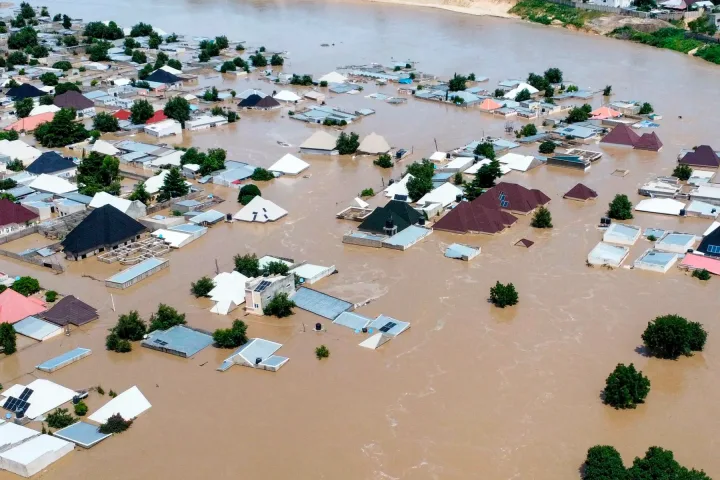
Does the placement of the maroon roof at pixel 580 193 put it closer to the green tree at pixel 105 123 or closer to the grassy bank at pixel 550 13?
the green tree at pixel 105 123

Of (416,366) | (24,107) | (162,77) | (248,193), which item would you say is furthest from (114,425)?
(162,77)

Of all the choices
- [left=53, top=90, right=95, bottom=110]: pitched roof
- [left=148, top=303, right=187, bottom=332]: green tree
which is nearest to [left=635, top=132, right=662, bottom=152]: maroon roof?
[left=148, top=303, right=187, bottom=332]: green tree

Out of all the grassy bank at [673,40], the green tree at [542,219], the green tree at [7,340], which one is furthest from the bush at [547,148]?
the grassy bank at [673,40]

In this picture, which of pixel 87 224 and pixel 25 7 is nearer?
pixel 87 224

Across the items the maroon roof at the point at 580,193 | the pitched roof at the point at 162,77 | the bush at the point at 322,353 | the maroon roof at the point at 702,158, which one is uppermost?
the maroon roof at the point at 702,158

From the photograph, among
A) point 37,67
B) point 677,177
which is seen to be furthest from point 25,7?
point 677,177

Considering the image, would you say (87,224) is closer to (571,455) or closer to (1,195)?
(1,195)
